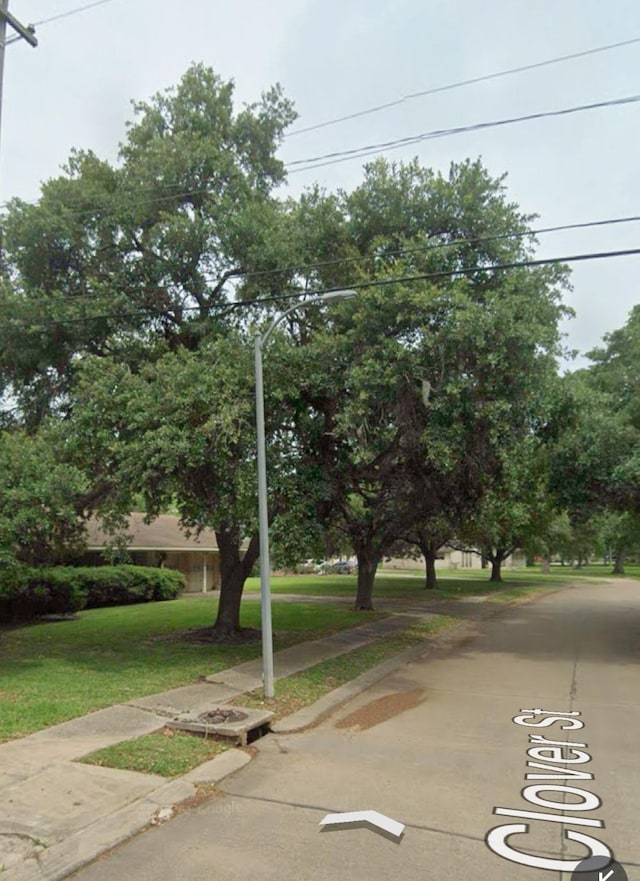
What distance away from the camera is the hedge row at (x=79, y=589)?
2116cm

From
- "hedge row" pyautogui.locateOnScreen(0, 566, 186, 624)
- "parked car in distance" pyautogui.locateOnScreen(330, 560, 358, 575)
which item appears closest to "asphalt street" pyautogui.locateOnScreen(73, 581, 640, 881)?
"hedge row" pyautogui.locateOnScreen(0, 566, 186, 624)

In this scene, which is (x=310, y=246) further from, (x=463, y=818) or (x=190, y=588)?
(x=190, y=588)

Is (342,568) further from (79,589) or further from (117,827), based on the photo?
(117,827)

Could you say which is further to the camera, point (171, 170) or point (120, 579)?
point (120, 579)

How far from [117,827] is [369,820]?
1.93 metres

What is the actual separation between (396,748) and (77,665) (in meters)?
7.21

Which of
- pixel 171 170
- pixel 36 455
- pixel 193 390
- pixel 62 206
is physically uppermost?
pixel 171 170

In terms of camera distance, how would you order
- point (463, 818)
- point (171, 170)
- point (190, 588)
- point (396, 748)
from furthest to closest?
1. point (190, 588)
2. point (171, 170)
3. point (396, 748)
4. point (463, 818)

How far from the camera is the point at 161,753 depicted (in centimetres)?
698

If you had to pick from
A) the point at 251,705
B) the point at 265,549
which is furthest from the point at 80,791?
the point at 265,549

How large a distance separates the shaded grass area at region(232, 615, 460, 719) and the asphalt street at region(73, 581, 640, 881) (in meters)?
0.66

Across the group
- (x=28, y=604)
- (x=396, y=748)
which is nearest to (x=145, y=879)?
(x=396, y=748)

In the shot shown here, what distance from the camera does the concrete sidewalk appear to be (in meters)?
4.73

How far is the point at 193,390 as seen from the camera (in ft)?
37.5
